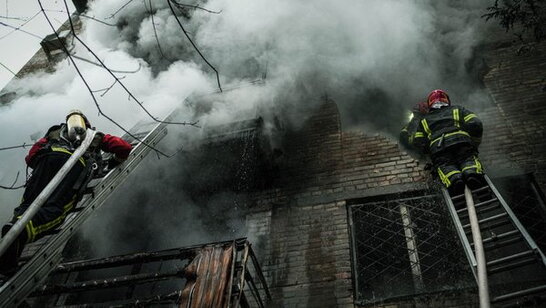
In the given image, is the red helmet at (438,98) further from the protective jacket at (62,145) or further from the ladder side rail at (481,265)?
the protective jacket at (62,145)

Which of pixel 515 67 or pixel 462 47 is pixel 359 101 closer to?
pixel 462 47

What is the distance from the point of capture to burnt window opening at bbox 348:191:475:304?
4.23 metres

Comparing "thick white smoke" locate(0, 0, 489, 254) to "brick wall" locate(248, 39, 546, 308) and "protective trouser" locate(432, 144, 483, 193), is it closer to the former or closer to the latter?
"brick wall" locate(248, 39, 546, 308)

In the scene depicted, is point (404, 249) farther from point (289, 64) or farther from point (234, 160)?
point (289, 64)

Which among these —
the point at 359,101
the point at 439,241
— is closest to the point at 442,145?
the point at 439,241

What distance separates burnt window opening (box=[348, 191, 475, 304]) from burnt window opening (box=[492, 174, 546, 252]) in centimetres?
84

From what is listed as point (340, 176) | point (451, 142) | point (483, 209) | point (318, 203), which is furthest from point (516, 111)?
point (318, 203)

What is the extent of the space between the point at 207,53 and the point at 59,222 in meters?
5.41

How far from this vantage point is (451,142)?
14.1 feet

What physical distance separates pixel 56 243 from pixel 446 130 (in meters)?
4.28

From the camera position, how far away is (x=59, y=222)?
3.39m

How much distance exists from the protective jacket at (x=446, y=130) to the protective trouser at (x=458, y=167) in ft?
0.23

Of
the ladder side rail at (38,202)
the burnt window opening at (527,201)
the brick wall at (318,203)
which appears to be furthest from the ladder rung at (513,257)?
the ladder side rail at (38,202)

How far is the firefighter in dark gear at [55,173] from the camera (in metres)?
3.00
